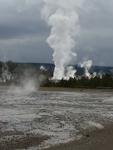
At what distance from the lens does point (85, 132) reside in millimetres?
31328

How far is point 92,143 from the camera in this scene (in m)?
26.0

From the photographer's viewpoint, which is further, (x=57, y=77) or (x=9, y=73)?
(x=9, y=73)

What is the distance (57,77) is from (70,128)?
82754 millimetres

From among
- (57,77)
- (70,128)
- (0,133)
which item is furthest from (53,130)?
(57,77)

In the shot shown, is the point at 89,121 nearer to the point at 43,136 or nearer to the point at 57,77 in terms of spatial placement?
the point at 43,136

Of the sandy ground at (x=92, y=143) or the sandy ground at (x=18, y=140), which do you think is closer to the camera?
the sandy ground at (x=92, y=143)

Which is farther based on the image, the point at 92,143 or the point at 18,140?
the point at 18,140

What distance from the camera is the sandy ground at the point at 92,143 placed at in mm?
24641

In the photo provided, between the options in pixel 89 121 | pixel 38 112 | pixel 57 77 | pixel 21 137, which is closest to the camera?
pixel 21 137

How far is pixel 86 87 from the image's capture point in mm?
106250

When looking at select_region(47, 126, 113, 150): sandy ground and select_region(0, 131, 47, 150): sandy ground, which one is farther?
select_region(0, 131, 47, 150): sandy ground

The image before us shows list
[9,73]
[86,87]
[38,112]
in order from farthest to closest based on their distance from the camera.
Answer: [9,73]
[86,87]
[38,112]

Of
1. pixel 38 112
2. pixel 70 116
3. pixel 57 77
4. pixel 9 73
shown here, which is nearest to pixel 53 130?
pixel 70 116

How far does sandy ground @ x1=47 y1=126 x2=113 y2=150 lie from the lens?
24.6 m
